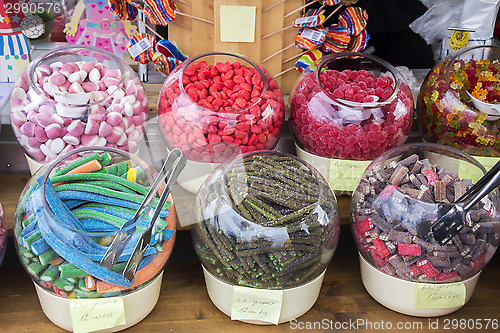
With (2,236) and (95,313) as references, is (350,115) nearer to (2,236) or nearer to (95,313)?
(95,313)

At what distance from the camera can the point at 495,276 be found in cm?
126

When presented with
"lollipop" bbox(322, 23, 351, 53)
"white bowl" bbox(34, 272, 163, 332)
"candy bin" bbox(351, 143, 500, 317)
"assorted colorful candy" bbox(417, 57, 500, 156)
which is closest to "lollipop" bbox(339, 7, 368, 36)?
"lollipop" bbox(322, 23, 351, 53)

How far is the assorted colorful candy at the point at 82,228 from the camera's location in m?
0.90

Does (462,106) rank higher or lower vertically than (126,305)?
higher

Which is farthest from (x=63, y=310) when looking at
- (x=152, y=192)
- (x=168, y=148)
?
(x=168, y=148)

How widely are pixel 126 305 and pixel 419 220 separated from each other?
0.62 m

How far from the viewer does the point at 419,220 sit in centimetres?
99

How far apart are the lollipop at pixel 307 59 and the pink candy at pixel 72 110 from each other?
467 mm

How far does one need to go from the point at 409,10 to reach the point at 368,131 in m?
1.35

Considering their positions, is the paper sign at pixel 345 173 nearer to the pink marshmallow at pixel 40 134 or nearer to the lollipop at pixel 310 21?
the lollipop at pixel 310 21

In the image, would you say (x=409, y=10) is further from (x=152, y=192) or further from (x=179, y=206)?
(x=152, y=192)

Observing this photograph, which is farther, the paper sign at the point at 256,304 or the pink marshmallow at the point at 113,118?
the pink marshmallow at the point at 113,118

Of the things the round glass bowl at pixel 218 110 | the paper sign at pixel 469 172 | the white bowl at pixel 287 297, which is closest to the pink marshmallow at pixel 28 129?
the round glass bowl at pixel 218 110

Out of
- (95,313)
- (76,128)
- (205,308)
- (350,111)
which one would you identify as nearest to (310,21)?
(350,111)
